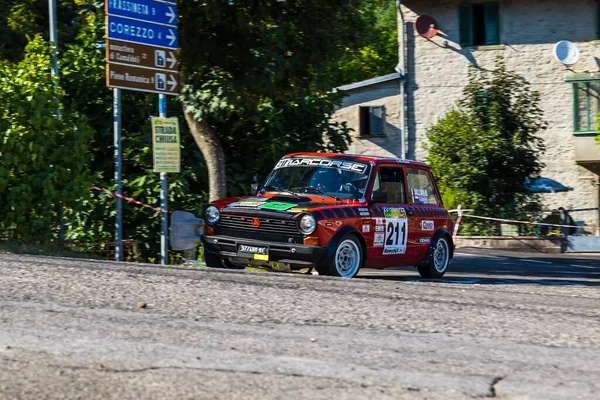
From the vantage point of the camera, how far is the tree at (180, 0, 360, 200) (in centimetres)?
1739

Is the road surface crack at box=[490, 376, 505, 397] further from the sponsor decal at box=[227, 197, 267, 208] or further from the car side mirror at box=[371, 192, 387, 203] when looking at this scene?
the car side mirror at box=[371, 192, 387, 203]

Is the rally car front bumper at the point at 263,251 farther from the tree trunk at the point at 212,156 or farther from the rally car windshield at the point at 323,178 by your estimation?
the tree trunk at the point at 212,156

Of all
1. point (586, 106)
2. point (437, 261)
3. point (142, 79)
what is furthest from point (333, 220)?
point (586, 106)

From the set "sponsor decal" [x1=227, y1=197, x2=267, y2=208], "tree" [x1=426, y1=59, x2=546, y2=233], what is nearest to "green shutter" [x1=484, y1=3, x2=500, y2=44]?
"tree" [x1=426, y1=59, x2=546, y2=233]

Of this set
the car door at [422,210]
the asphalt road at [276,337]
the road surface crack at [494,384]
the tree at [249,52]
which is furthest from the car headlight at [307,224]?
the road surface crack at [494,384]

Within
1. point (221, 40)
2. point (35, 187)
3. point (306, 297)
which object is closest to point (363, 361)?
point (306, 297)

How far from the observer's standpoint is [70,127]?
52.2ft

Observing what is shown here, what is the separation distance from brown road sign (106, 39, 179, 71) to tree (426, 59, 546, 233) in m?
13.3

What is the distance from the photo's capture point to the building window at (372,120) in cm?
3650

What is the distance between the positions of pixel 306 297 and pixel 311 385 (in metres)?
3.38

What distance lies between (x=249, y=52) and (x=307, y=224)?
5.88 meters

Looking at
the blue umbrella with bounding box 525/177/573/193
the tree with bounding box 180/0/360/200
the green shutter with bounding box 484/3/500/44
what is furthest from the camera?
the green shutter with bounding box 484/3/500/44

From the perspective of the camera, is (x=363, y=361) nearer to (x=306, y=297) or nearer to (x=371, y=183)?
(x=306, y=297)

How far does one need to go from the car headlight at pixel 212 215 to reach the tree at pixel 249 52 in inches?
152
